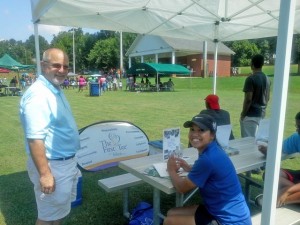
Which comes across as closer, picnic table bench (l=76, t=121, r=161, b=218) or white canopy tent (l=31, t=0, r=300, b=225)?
white canopy tent (l=31, t=0, r=300, b=225)

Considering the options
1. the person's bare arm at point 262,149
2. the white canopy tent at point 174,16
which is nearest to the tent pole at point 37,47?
the white canopy tent at point 174,16

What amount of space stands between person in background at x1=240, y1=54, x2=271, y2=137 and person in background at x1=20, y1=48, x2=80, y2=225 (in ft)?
11.2

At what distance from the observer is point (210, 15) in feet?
18.2

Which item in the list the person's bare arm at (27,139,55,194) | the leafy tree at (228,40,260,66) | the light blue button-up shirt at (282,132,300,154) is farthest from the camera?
the leafy tree at (228,40,260,66)

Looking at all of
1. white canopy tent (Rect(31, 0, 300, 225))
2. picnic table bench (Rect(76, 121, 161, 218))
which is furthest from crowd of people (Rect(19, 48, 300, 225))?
picnic table bench (Rect(76, 121, 161, 218))

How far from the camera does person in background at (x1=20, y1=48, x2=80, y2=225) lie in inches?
89.4

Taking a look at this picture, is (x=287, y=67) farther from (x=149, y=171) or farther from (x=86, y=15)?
(x=86, y=15)

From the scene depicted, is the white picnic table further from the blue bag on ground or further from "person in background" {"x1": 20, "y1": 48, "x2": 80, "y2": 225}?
"person in background" {"x1": 20, "y1": 48, "x2": 80, "y2": 225}

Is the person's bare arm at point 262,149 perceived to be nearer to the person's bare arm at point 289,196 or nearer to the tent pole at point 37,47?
the person's bare arm at point 289,196

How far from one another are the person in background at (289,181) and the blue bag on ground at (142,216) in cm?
122

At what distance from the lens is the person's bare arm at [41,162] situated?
7.41 ft

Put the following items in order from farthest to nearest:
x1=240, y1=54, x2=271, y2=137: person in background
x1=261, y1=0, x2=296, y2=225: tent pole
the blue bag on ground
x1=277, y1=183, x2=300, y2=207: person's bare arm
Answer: x1=240, y1=54, x2=271, y2=137: person in background < the blue bag on ground < x1=277, y1=183, x2=300, y2=207: person's bare arm < x1=261, y1=0, x2=296, y2=225: tent pole

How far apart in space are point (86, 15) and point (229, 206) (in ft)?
12.5

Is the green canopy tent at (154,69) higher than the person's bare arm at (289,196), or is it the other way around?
the green canopy tent at (154,69)
